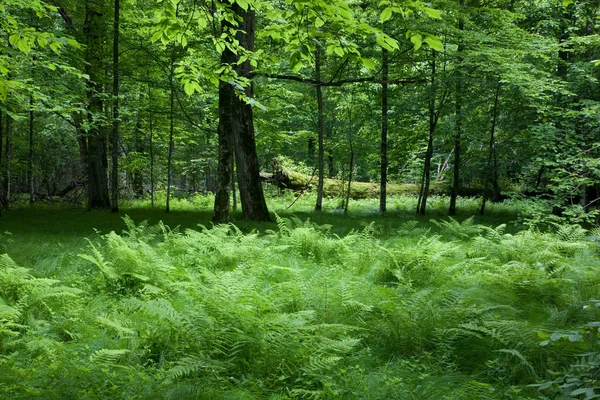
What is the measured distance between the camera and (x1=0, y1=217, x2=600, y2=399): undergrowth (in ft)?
9.71

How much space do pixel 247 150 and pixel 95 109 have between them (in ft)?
19.4

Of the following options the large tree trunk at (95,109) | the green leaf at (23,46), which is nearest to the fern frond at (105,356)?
the green leaf at (23,46)

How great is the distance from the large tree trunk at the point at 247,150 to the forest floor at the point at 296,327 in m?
4.71

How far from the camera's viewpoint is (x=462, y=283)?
216 inches

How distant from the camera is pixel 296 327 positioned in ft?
11.7

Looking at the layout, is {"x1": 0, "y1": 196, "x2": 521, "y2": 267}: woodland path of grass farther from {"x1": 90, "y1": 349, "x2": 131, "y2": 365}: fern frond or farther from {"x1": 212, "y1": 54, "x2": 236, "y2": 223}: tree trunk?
{"x1": 90, "y1": 349, "x2": 131, "y2": 365}: fern frond

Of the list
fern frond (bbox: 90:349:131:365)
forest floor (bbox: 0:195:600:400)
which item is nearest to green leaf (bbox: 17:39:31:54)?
forest floor (bbox: 0:195:600:400)

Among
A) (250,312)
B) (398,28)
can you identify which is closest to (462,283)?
(250,312)

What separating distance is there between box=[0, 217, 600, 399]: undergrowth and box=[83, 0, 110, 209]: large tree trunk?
31.0 ft

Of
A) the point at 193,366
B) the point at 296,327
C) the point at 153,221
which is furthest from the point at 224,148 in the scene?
the point at 193,366

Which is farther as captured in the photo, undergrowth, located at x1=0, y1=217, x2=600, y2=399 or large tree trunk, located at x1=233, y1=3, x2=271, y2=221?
large tree trunk, located at x1=233, y1=3, x2=271, y2=221

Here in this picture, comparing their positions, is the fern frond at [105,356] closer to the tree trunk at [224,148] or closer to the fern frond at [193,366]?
the fern frond at [193,366]

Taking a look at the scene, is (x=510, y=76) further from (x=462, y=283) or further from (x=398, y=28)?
(x=462, y=283)

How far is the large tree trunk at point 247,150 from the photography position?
36.3 feet
